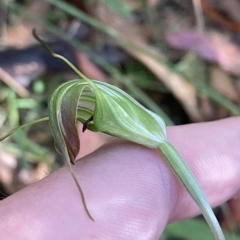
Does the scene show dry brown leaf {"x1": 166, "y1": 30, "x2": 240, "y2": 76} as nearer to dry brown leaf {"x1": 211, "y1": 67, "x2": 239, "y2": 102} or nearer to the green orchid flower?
dry brown leaf {"x1": 211, "y1": 67, "x2": 239, "y2": 102}

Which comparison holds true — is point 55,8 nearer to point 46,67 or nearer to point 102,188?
point 46,67

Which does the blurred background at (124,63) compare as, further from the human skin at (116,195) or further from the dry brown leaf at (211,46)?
the human skin at (116,195)

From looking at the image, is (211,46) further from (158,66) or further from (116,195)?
(116,195)

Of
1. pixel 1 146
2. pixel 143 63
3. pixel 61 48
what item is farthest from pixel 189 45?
pixel 1 146

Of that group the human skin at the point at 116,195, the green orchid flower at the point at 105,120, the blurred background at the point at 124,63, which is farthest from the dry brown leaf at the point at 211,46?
the green orchid flower at the point at 105,120

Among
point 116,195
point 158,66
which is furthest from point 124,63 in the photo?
point 116,195

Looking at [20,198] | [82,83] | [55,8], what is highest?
[82,83]
